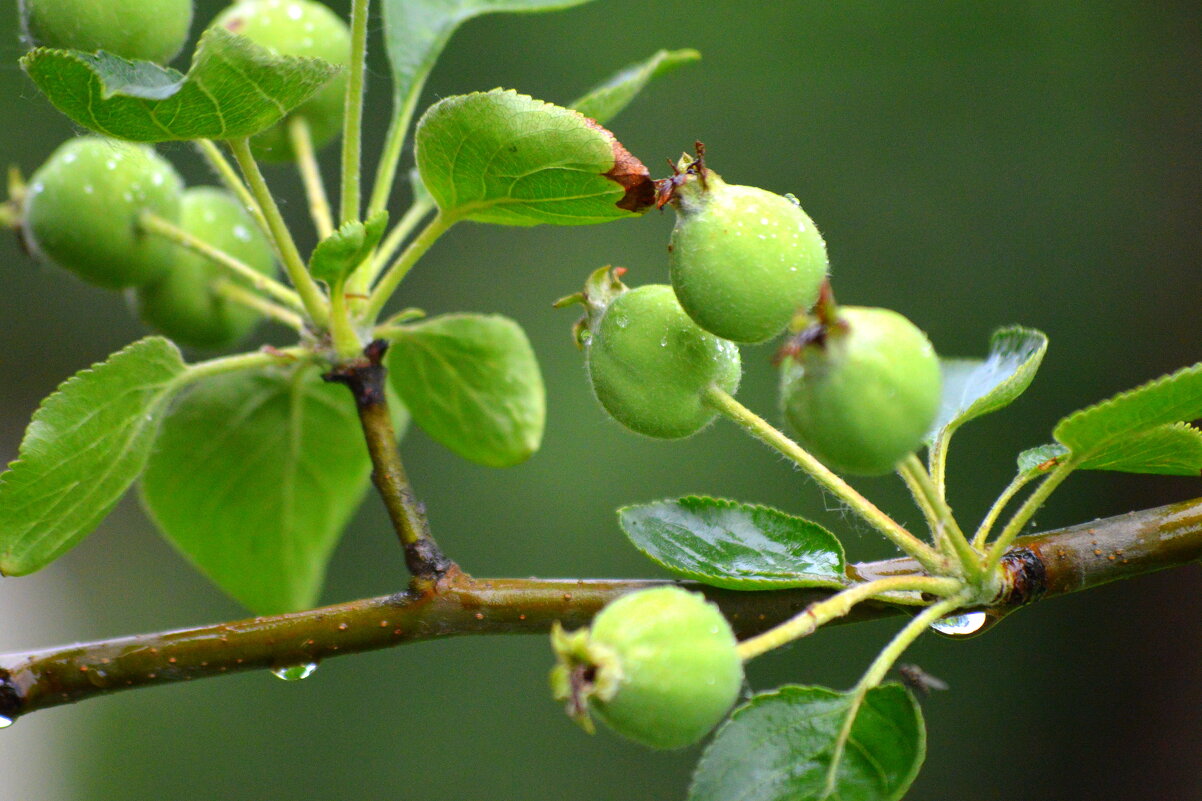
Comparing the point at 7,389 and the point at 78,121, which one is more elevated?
the point at 7,389

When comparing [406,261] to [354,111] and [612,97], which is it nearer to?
[354,111]

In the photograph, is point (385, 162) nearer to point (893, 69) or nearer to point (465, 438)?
point (465, 438)

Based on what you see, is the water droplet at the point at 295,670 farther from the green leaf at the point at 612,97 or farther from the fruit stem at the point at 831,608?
the green leaf at the point at 612,97

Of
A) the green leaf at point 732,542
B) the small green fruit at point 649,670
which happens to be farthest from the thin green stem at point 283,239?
the small green fruit at point 649,670

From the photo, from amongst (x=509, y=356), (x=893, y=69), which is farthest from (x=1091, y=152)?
(x=509, y=356)

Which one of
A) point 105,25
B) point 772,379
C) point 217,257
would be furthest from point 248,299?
point 772,379
